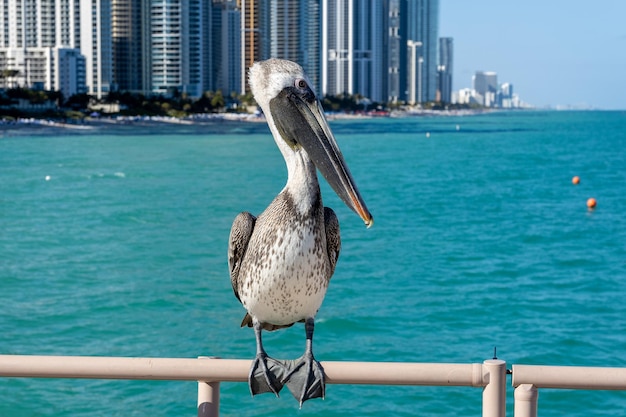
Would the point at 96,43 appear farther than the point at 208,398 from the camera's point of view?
Yes

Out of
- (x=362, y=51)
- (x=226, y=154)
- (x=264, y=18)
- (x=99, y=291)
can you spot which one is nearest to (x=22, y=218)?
(x=99, y=291)

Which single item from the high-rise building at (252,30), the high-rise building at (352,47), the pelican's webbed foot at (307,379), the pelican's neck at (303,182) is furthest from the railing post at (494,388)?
the high-rise building at (352,47)

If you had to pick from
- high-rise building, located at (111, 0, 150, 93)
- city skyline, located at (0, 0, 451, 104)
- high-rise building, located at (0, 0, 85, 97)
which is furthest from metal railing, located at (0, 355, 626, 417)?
high-rise building, located at (111, 0, 150, 93)

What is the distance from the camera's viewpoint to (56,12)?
121 m

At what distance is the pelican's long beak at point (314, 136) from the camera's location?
9.37 feet

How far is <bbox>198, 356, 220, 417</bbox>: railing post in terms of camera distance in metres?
2.78

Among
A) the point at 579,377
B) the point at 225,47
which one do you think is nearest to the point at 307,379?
the point at 579,377

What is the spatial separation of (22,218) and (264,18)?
114567mm

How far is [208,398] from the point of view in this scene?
278 centimetres

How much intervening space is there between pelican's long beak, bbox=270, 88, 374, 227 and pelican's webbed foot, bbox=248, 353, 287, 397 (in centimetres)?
49

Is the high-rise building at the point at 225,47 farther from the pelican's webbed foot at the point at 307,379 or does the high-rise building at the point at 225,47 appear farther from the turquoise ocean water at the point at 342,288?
the pelican's webbed foot at the point at 307,379

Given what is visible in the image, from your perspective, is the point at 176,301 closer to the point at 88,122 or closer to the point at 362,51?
the point at 88,122

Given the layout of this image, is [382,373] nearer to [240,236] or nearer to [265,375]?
[265,375]

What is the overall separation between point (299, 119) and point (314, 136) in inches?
3.1
